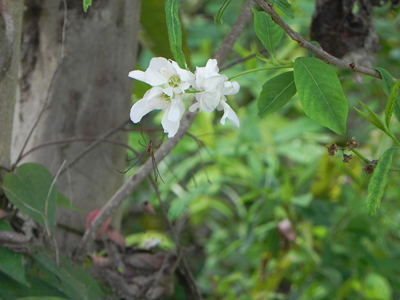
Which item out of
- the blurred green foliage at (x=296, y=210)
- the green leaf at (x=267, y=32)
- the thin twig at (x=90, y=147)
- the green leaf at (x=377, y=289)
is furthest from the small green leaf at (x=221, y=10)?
the green leaf at (x=377, y=289)

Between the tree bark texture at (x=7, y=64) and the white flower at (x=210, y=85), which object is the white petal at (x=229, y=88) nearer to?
the white flower at (x=210, y=85)

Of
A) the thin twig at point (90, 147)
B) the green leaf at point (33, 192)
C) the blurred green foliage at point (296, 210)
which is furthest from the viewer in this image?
the blurred green foliage at point (296, 210)

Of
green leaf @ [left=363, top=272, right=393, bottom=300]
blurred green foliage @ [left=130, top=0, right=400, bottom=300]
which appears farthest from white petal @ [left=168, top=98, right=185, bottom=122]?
green leaf @ [left=363, top=272, right=393, bottom=300]

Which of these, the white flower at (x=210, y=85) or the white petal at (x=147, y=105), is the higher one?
the white flower at (x=210, y=85)

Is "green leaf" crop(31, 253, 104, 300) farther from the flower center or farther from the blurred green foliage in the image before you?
the blurred green foliage

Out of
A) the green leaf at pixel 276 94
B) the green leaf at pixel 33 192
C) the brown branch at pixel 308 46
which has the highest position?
the brown branch at pixel 308 46

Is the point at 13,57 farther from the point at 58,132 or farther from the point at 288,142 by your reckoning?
the point at 288,142
